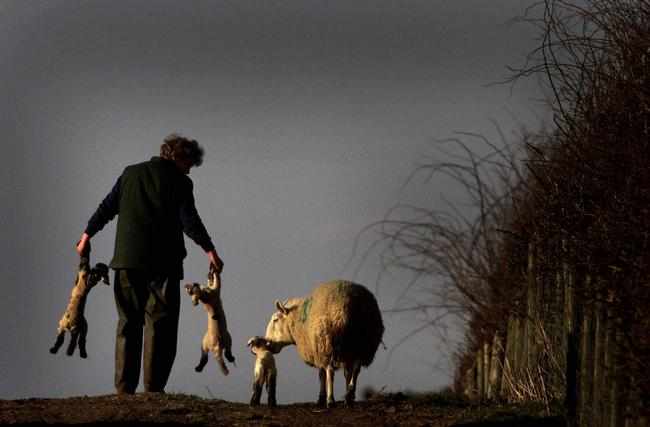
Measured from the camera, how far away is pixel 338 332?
34.7 ft

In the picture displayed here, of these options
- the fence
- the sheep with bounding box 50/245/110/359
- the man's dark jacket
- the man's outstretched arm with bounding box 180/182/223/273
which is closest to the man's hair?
the man's dark jacket

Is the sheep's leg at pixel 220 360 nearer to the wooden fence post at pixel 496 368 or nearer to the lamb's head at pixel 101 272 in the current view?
the lamb's head at pixel 101 272

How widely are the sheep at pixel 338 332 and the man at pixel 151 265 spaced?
119 cm

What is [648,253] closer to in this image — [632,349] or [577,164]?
[632,349]

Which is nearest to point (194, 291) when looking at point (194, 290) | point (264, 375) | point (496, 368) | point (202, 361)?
point (194, 290)

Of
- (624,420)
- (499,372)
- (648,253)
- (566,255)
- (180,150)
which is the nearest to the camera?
(648,253)

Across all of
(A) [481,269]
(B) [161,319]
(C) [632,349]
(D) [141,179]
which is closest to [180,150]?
(D) [141,179]

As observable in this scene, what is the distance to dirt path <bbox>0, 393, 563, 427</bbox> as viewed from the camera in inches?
379

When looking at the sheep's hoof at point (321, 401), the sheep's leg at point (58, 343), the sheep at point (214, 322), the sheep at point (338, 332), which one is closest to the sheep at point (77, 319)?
the sheep's leg at point (58, 343)

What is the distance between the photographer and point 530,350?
11016 millimetres

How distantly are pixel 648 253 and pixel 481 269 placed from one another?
5186 mm

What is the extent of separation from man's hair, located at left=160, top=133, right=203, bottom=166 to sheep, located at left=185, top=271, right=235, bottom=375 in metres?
1.21

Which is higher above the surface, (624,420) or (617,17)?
(617,17)

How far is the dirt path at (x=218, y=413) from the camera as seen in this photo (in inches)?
379
